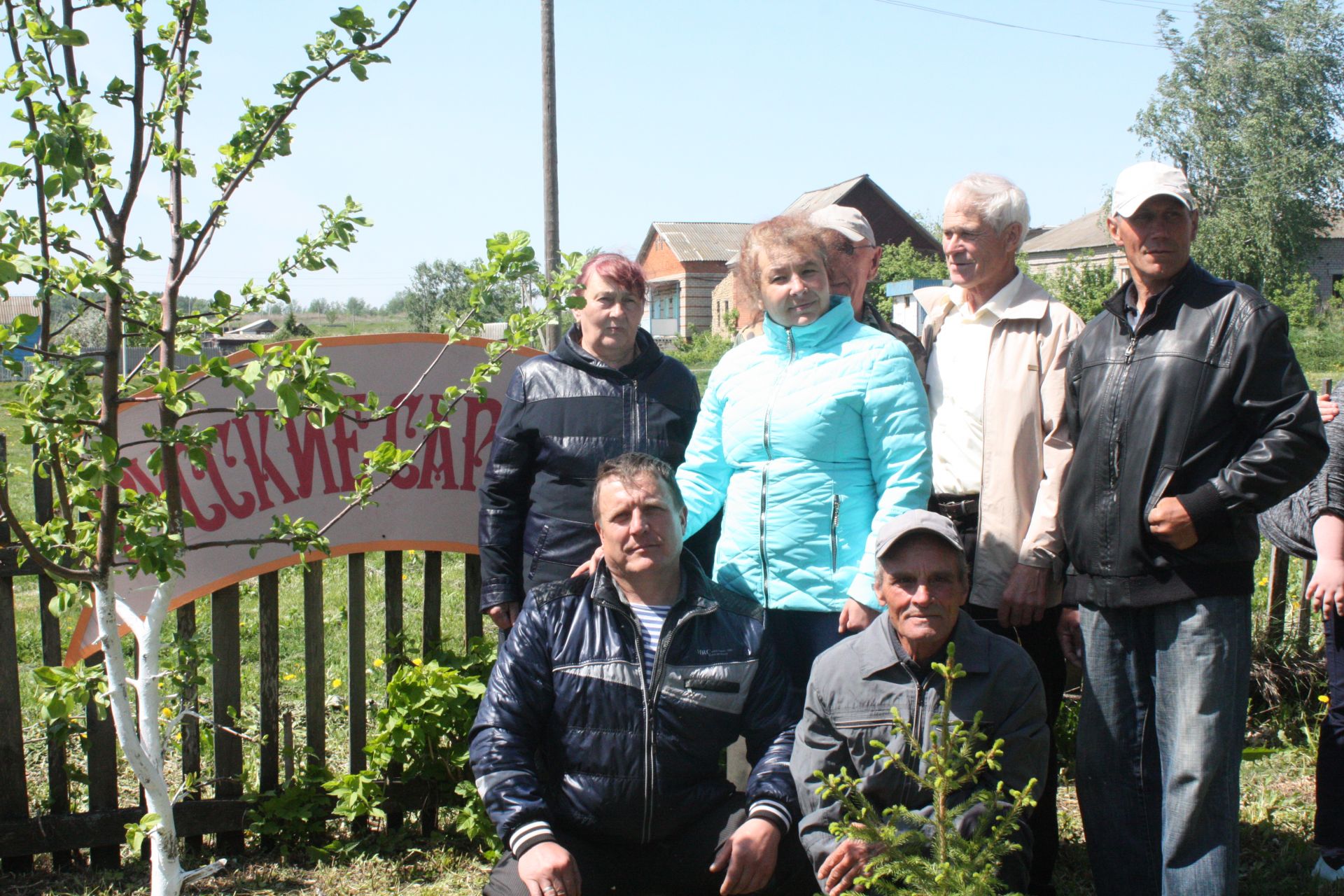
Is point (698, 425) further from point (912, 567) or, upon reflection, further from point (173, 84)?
point (173, 84)

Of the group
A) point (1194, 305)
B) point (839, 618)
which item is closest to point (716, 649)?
point (839, 618)

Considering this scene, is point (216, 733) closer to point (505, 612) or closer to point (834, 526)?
point (505, 612)

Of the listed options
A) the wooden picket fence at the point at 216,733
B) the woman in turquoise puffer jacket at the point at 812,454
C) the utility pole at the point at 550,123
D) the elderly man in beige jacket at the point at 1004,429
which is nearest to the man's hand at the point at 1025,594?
the elderly man in beige jacket at the point at 1004,429

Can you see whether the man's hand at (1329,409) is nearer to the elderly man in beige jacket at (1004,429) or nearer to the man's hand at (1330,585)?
the man's hand at (1330,585)

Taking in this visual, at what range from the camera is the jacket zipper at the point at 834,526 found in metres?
2.81

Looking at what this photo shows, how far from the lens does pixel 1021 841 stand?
2592mm

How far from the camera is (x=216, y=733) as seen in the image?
3713 millimetres

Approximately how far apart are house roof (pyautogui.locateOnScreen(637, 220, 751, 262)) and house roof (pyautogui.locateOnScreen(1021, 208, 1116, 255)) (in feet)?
43.3

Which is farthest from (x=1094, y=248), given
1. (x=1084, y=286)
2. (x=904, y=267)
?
(x=1084, y=286)

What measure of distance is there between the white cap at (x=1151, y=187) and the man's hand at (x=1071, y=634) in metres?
1.08

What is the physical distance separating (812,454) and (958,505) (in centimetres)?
47

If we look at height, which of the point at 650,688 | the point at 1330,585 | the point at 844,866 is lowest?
the point at 844,866

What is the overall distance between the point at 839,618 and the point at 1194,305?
1170 millimetres

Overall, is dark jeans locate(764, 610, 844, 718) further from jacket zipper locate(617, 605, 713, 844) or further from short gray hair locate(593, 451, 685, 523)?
short gray hair locate(593, 451, 685, 523)
